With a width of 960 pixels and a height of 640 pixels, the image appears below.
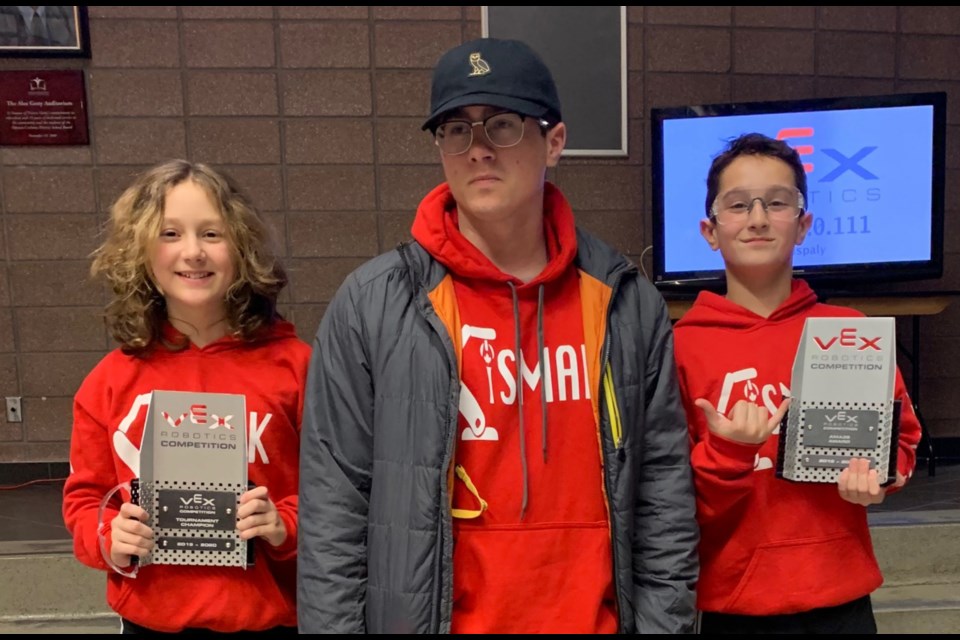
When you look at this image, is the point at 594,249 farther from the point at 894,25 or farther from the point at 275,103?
the point at 894,25

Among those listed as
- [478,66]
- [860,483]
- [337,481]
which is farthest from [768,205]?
[337,481]

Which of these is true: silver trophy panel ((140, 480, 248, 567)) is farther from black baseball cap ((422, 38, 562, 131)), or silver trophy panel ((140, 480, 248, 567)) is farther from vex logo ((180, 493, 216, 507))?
black baseball cap ((422, 38, 562, 131))

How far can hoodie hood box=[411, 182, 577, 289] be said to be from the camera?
3.64 ft

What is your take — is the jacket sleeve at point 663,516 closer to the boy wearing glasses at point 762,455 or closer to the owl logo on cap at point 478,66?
the boy wearing glasses at point 762,455

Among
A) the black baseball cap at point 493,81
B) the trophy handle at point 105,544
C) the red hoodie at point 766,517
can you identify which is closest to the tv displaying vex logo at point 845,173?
the red hoodie at point 766,517

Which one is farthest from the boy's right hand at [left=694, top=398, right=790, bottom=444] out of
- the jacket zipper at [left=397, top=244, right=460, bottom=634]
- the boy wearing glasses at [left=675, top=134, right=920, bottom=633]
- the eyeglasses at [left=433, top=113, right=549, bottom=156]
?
the eyeglasses at [left=433, top=113, right=549, bottom=156]

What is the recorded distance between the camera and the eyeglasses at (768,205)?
1306 mm

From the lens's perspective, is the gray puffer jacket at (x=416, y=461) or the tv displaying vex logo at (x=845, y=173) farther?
the tv displaying vex logo at (x=845, y=173)

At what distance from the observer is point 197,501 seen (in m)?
1.12

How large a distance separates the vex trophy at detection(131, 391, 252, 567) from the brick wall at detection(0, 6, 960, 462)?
2.38 meters

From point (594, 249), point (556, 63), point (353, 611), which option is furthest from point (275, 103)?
point (353, 611)

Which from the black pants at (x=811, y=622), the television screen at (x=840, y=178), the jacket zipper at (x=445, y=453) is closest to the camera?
the jacket zipper at (x=445, y=453)

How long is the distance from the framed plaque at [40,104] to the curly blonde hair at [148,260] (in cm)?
240

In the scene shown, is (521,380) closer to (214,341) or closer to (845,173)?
(214,341)
